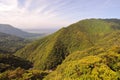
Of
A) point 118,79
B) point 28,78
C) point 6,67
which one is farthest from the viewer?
point 6,67

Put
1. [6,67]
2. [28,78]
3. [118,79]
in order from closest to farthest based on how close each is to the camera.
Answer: [118,79] → [28,78] → [6,67]

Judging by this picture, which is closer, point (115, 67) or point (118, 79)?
point (118, 79)

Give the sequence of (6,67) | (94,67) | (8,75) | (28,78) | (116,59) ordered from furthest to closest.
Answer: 1. (6,67)
2. (8,75)
3. (28,78)
4. (116,59)
5. (94,67)

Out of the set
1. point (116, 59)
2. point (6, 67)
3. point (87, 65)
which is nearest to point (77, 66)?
point (87, 65)

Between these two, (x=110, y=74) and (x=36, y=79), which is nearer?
(x=110, y=74)

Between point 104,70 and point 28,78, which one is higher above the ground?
point 104,70

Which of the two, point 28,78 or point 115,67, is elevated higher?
point 115,67

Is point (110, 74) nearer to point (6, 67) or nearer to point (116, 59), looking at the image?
point (116, 59)

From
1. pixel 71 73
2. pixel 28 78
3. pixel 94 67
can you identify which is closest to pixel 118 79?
pixel 94 67

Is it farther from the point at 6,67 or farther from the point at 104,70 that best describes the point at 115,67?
the point at 6,67
